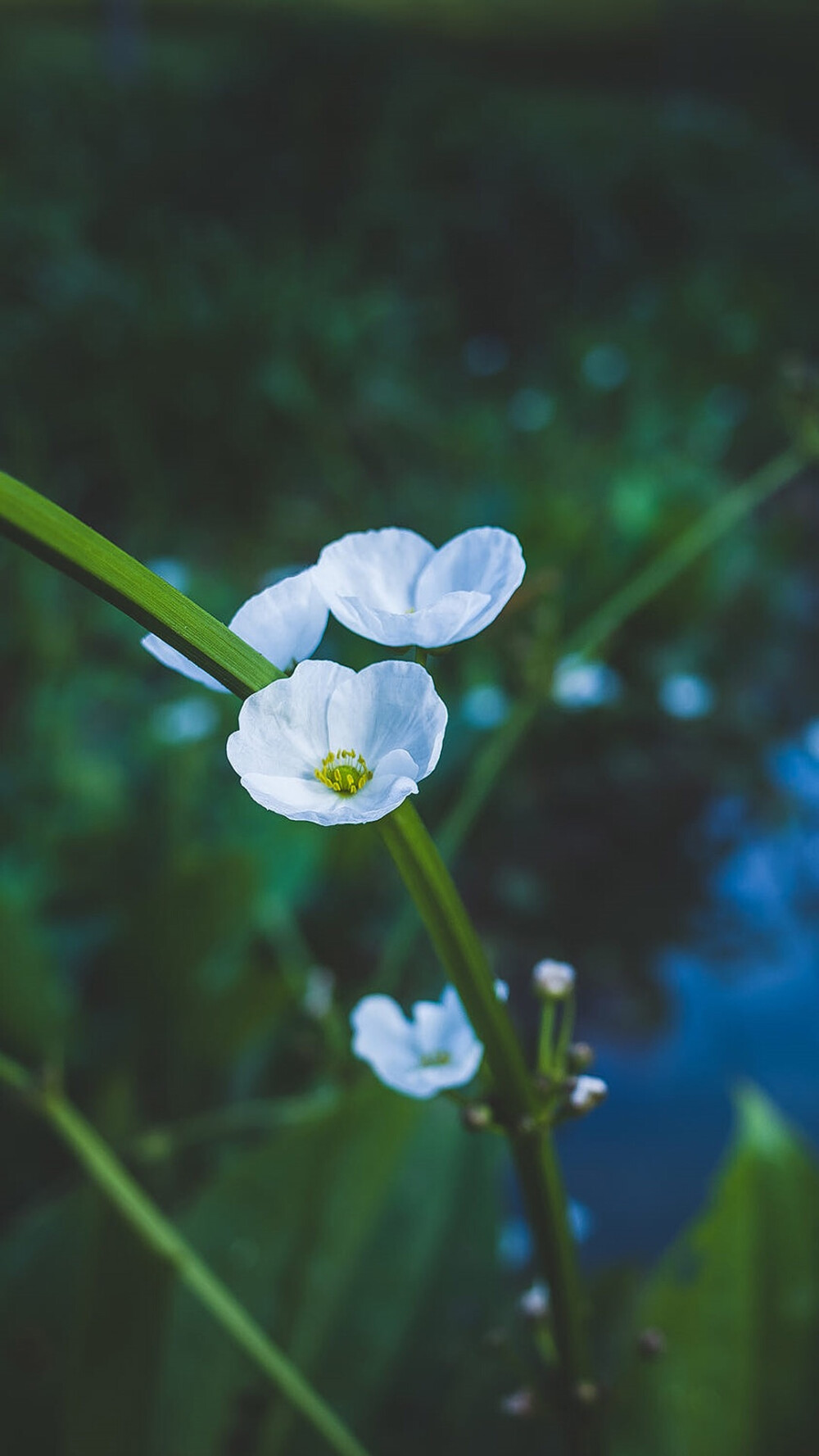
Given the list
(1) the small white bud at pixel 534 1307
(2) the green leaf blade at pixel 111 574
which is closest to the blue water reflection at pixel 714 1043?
(1) the small white bud at pixel 534 1307

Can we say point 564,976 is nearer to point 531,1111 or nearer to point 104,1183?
point 531,1111

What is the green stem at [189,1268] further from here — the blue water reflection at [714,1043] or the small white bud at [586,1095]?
the blue water reflection at [714,1043]

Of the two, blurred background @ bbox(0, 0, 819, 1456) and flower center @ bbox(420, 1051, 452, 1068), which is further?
blurred background @ bbox(0, 0, 819, 1456)

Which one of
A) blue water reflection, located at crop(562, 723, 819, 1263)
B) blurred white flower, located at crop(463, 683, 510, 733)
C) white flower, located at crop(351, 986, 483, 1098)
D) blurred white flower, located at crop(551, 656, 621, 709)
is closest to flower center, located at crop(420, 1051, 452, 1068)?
white flower, located at crop(351, 986, 483, 1098)

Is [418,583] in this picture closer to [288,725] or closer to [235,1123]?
[288,725]

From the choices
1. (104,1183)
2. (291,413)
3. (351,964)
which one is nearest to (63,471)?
(291,413)

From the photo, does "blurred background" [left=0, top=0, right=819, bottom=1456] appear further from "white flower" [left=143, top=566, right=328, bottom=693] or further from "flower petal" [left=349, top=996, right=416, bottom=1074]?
"white flower" [left=143, top=566, right=328, bottom=693]

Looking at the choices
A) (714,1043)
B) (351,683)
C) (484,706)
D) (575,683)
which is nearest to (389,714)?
(351,683)
